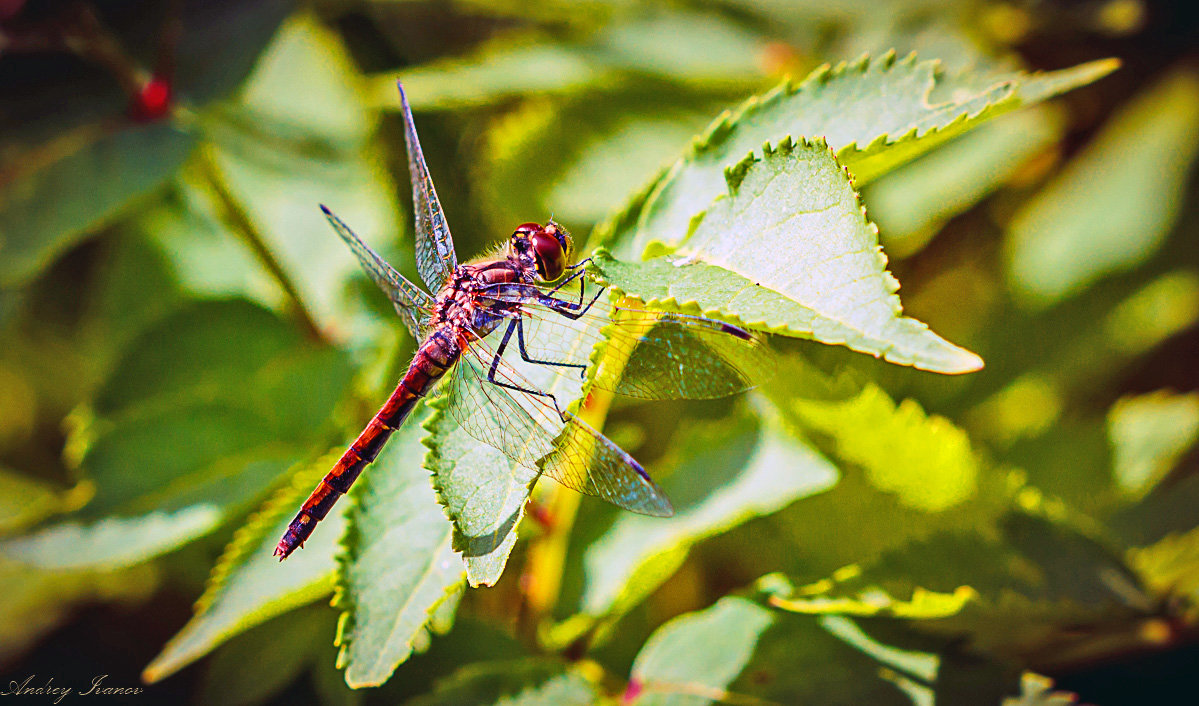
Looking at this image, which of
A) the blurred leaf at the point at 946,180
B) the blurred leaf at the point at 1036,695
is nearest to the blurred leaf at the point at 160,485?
the blurred leaf at the point at 1036,695

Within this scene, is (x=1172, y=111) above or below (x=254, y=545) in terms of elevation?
above

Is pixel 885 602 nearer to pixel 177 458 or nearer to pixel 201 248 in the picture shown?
pixel 177 458

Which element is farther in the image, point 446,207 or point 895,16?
point 895,16

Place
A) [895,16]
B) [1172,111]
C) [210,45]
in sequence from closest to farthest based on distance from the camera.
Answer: [210,45], [895,16], [1172,111]

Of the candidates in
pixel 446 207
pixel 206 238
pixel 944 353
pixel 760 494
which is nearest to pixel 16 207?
pixel 206 238

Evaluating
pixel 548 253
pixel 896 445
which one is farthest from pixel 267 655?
pixel 896 445

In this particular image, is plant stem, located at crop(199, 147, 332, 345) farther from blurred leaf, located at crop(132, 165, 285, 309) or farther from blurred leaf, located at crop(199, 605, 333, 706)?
blurred leaf, located at crop(199, 605, 333, 706)

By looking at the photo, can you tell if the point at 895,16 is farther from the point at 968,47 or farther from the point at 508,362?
the point at 508,362

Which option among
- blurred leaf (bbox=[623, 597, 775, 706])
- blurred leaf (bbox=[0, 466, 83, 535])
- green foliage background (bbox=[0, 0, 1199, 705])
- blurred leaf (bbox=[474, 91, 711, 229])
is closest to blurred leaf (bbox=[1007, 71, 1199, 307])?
green foliage background (bbox=[0, 0, 1199, 705])

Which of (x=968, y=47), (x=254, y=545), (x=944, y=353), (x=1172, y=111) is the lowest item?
(x=254, y=545)
